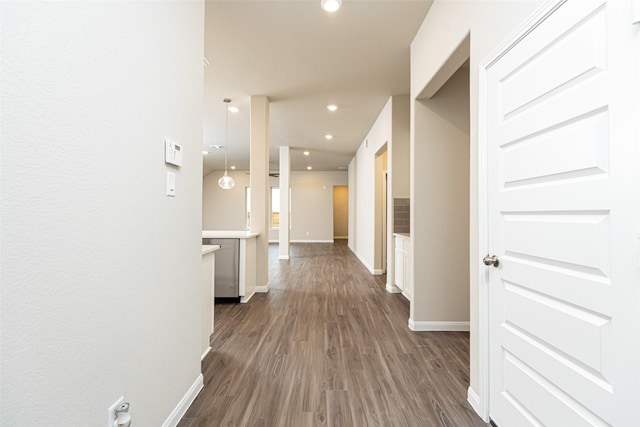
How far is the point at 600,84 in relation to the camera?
0.93 m

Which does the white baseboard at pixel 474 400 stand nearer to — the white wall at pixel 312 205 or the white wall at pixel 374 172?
the white wall at pixel 374 172

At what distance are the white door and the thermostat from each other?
161 cm

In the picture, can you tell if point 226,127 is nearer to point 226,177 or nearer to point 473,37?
point 226,177

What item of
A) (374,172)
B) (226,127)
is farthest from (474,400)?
(226,127)

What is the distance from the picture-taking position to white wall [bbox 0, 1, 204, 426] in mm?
690

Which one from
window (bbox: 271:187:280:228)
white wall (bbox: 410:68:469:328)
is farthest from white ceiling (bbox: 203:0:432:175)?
window (bbox: 271:187:280:228)

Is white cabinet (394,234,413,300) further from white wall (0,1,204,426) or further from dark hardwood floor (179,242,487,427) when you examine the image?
white wall (0,1,204,426)

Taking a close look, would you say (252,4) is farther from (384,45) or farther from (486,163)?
(486,163)

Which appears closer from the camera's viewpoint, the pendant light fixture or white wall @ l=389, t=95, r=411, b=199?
white wall @ l=389, t=95, r=411, b=199

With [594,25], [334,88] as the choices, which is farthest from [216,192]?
[594,25]

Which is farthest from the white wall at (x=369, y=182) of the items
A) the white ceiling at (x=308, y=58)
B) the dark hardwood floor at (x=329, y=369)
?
the dark hardwood floor at (x=329, y=369)

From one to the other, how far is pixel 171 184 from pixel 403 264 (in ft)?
9.99

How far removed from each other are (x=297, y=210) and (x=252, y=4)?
8.83 metres

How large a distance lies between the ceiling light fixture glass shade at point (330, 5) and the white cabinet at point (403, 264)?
2470mm
